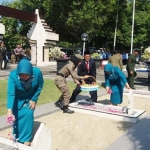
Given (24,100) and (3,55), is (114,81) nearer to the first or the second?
(24,100)

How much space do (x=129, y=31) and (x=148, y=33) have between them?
12.8ft

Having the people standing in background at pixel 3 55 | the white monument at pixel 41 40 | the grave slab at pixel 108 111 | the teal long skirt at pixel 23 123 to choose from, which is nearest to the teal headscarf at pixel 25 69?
the teal long skirt at pixel 23 123

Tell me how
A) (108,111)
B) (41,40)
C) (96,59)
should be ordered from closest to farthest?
(108,111) → (41,40) → (96,59)

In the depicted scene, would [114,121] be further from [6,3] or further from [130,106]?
[6,3]

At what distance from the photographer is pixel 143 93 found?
1078 centimetres

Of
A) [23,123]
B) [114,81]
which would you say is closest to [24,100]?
[23,123]

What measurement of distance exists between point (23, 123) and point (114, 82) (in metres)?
4.18

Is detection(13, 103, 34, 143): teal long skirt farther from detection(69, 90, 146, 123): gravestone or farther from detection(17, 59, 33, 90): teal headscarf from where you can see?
detection(69, 90, 146, 123): gravestone

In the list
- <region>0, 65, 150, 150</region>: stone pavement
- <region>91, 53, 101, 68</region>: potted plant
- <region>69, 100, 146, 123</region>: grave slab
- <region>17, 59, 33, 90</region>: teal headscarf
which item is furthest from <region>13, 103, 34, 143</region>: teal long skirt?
<region>91, 53, 101, 68</region>: potted plant

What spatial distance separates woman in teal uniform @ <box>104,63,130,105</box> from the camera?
740 centimetres

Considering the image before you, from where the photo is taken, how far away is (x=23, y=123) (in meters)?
4.01

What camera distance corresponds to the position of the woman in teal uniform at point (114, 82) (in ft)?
24.3

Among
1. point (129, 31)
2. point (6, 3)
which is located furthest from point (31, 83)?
point (6, 3)

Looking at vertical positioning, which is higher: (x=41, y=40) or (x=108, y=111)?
(x=41, y=40)
